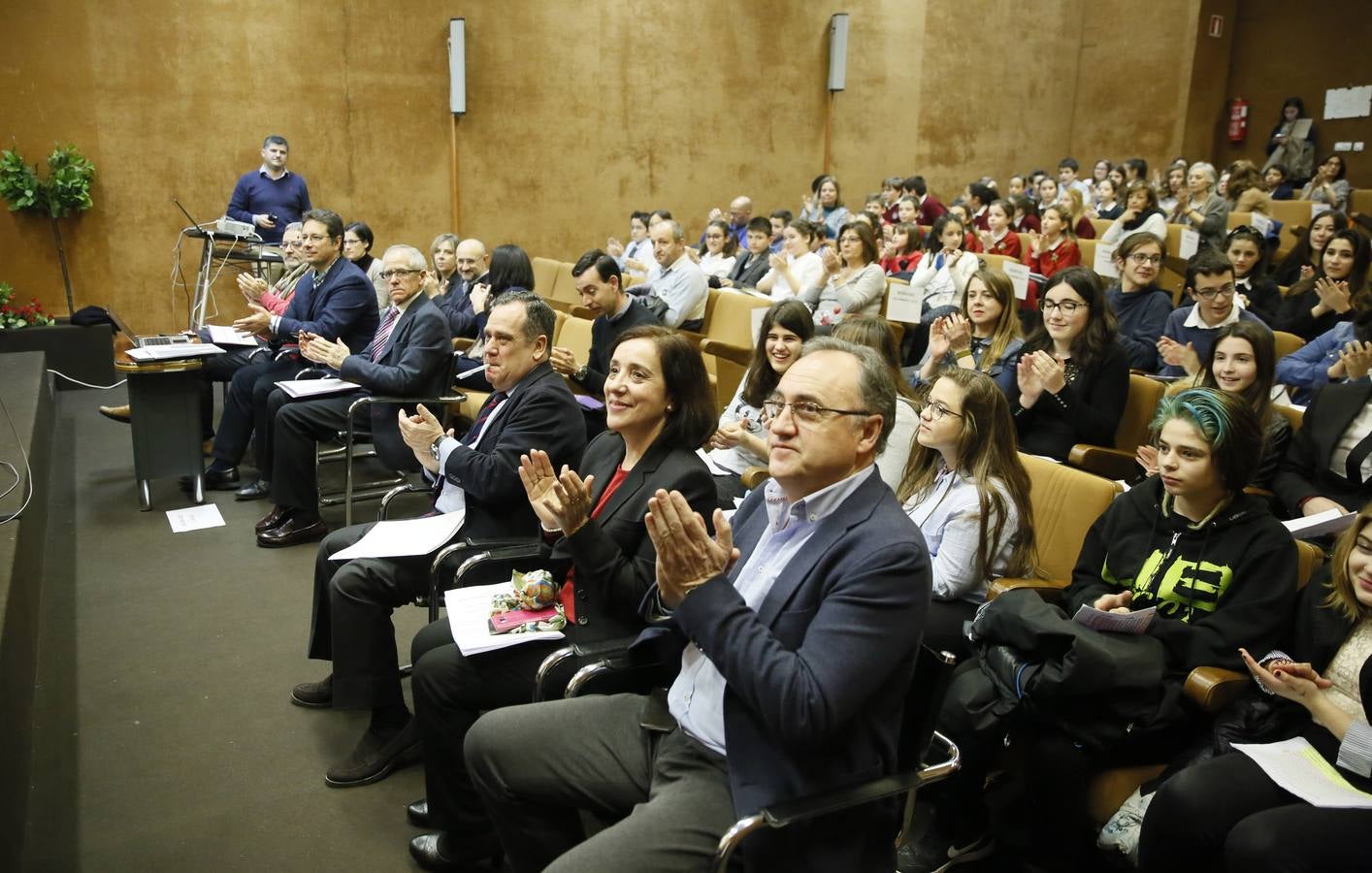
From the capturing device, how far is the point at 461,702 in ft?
7.82

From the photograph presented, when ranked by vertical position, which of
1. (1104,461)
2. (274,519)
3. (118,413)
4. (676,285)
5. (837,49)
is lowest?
(274,519)

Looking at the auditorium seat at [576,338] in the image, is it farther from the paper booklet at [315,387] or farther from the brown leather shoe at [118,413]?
the brown leather shoe at [118,413]

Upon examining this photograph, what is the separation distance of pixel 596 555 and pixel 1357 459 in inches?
95.2

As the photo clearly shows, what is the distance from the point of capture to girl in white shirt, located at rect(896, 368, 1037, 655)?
101 inches

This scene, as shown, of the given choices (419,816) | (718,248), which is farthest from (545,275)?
(419,816)

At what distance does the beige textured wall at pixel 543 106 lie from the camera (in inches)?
313

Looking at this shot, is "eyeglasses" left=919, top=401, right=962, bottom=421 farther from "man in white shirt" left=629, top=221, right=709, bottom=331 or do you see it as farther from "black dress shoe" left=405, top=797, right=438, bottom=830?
"man in white shirt" left=629, top=221, right=709, bottom=331

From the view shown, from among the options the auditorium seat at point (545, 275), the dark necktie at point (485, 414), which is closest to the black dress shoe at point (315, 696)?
the dark necktie at point (485, 414)

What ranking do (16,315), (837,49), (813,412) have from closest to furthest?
(813,412) → (16,315) → (837,49)

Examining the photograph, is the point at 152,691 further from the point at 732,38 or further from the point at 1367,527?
the point at 732,38

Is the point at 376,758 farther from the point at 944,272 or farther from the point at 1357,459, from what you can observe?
the point at 944,272

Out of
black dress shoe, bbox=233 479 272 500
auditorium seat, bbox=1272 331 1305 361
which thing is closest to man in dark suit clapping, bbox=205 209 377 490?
black dress shoe, bbox=233 479 272 500

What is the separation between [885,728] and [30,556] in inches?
115

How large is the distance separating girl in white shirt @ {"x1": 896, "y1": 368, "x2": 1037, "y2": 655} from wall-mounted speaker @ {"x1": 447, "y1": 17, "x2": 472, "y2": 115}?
24.6ft
